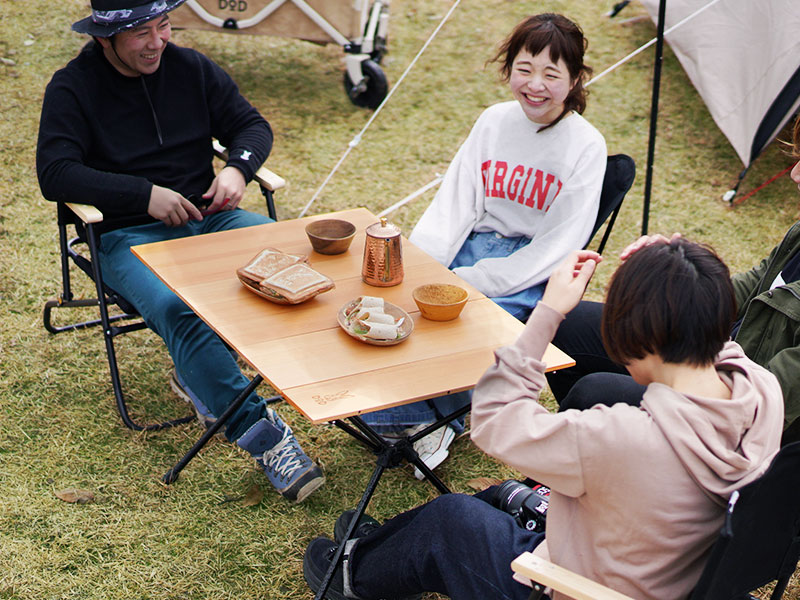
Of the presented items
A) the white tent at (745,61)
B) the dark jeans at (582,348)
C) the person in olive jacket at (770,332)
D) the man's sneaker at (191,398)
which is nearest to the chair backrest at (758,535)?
the person in olive jacket at (770,332)

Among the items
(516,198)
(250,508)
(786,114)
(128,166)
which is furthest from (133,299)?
(786,114)

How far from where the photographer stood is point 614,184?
109 inches

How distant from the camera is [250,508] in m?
2.57

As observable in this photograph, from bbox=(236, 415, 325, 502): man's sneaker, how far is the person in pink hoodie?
1.09m

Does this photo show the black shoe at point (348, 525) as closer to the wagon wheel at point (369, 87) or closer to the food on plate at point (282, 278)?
the food on plate at point (282, 278)

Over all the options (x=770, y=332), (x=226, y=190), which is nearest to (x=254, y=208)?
(x=226, y=190)

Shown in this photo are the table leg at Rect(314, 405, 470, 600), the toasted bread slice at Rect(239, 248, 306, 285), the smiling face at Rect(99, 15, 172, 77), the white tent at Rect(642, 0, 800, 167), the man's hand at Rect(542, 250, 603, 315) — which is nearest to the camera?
the man's hand at Rect(542, 250, 603, 315)

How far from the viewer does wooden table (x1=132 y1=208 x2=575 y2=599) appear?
1.89 metres

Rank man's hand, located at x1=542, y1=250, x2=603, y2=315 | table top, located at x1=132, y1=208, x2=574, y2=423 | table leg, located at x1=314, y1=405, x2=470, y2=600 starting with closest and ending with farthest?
1. man's hand, located at x1=542, y1=250, x2=603, y2=315
2. table top, located at x1=132, y1=208, x2=574, y2=423
3. table leg, located at x1=314, y1=405, x2=470, y2=600

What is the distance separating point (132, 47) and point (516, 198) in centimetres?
135

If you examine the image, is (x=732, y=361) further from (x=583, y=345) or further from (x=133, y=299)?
(x=133, y=299)

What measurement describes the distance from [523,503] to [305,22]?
4.14 m

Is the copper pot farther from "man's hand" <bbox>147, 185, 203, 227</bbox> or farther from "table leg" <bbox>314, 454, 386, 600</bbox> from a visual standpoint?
"man's hand" <bbox>147, 185, 203, 227</bbox>

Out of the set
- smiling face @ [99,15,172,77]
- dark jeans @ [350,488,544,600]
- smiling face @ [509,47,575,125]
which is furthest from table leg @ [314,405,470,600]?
smiling face @ [99,15,172,77]
